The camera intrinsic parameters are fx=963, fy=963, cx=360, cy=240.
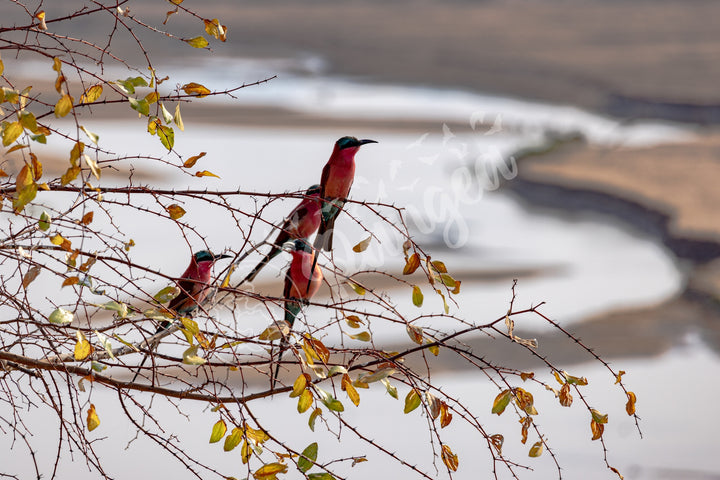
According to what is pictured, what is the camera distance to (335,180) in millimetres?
1124

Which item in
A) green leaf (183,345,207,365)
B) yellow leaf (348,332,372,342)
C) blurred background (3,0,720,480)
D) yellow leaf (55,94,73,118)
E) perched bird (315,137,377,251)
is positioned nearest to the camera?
yellow leaf (55,94,73,118)

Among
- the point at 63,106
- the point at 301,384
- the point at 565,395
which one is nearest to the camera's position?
the point at 63,106

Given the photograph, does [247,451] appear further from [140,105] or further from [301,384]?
[140,105]

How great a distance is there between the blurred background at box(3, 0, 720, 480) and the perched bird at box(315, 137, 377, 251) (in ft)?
0.56

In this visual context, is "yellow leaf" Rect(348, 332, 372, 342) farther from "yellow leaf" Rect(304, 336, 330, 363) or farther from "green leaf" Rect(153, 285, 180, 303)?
"green leaf" Rect(153, 285, 180, 303)

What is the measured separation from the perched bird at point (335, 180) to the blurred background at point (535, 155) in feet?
0.56

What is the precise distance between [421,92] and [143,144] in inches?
110

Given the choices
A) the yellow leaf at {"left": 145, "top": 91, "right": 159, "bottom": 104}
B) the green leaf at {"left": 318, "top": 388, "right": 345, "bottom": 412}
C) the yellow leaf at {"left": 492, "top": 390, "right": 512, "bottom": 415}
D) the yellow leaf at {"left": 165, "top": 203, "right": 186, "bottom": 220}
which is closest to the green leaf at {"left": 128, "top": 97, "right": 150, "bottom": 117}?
the yellow leaf at {"left": 145, "top": 91, "right": 159, "bottom": 104}

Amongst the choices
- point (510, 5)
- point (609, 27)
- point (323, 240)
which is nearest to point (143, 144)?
point (323, 240)

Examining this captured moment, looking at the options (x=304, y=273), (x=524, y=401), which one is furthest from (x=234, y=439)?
(x=304, y=273)

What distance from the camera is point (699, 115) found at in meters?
6.30

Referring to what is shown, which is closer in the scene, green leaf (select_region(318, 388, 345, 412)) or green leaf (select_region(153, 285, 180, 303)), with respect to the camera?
green leaf (select_region(318, 388, 345, 412))

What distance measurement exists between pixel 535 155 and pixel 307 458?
15.4ft

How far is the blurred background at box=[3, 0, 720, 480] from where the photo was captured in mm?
3045
